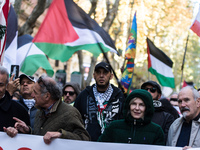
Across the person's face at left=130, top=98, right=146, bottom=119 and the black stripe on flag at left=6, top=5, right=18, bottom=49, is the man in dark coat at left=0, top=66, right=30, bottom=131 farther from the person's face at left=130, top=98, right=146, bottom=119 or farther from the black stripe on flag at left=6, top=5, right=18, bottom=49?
the black stripe on flag at left=6, top=5, right=18, bottom=49

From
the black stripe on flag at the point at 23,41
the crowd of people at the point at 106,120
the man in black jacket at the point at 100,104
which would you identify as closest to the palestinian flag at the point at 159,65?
the black stripe on flag at the point at 23,41

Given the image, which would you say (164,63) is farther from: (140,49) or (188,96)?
(140,49)

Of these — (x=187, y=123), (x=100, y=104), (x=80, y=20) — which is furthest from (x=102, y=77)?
(x=187, y=123)

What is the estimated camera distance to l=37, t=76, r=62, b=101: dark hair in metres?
4.70

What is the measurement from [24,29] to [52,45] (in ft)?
15.2

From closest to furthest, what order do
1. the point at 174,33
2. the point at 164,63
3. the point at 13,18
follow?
the point at 13,18, the point at 164,63, the point at 174,33

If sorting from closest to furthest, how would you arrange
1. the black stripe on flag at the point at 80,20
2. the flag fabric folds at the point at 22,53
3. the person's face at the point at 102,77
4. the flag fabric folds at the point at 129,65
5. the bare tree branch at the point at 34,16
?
the person's face at the point at 102,77, the black stripe on flag at the point at 80,20, the flag fabric folds at the point at 22,53, the flag fabric folds at the point at 129,65, the bare tree branch at the point at 34,16

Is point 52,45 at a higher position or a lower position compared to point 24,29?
lower

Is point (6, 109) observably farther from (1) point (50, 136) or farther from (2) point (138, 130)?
(2) point (138, 130)

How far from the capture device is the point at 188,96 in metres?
4.86

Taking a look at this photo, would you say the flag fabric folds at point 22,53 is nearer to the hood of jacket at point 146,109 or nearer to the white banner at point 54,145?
the white banner at point 54,145

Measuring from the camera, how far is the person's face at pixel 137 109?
440 cm

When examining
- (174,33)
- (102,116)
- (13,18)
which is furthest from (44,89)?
(174,33)

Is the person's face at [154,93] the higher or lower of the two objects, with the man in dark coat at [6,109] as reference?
higher
